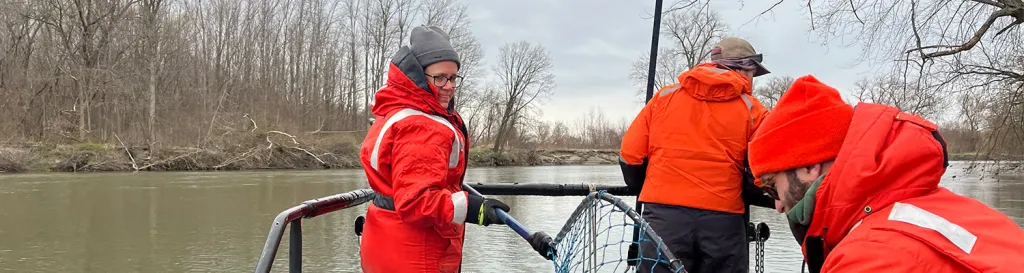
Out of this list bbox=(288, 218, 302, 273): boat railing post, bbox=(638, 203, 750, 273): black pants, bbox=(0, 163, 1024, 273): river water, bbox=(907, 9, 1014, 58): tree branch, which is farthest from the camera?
bbox=(907, 9, 1014, 58): tree branch

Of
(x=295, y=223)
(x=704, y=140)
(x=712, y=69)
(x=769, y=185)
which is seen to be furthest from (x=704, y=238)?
(x=295, y=223)

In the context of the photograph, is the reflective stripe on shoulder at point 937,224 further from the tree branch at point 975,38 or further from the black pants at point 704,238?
the tree branch at point 975,38

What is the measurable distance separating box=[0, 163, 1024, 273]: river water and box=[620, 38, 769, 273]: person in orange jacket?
3.73 meters

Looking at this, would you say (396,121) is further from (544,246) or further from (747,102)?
(747,102)

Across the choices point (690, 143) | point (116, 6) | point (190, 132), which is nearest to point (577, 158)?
point (190, 132)

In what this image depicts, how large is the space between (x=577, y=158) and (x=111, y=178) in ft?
92.3

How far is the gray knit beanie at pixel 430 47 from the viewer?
2.53 meters

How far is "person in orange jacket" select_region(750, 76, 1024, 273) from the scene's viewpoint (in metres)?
1.10

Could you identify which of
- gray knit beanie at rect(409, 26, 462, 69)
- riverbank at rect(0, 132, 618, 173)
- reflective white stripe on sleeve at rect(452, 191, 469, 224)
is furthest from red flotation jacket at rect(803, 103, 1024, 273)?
riverbank at rect(0, 132, 618, 173)

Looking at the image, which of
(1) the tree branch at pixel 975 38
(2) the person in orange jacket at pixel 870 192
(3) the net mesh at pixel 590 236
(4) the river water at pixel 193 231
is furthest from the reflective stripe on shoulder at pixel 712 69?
(1) the tree branch at pixel 975 38

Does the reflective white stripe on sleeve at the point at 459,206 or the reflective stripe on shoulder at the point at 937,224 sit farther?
the reflective white stripe on sleeve at the point at 459,206

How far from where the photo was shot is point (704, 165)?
2.95 meters

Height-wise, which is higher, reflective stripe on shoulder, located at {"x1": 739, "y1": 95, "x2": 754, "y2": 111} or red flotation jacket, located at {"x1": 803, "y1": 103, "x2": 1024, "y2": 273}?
reflective stripe on shoulder, located at {"x1": 739, "y1": 95, "x2": 754, "y2": 111}

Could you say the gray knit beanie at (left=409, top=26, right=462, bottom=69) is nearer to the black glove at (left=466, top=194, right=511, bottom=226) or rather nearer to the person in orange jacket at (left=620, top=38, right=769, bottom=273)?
the black glove at (left=466, top=194, right=511, bottom=226)
